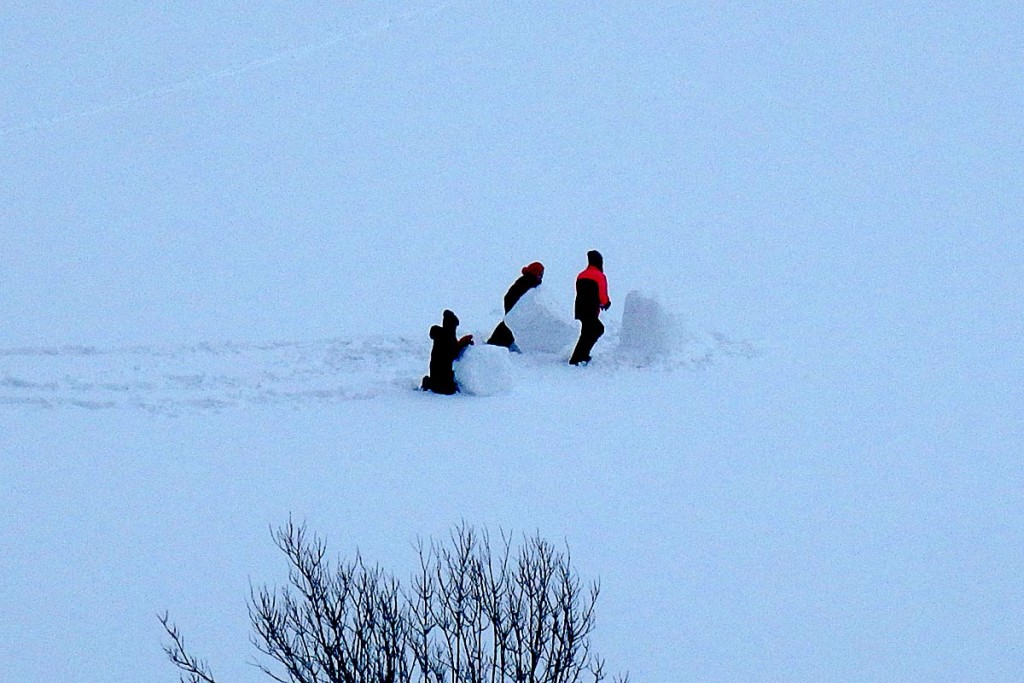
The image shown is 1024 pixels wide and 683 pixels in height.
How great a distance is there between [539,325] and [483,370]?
4.98 ft

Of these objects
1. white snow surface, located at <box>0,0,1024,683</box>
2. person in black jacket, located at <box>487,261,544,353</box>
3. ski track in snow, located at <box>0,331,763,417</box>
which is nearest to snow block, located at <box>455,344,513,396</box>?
white snow surface, located at <box>0,0,1024,683</box>

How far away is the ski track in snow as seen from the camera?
12.9 metres

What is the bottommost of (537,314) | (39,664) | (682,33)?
(39,664)

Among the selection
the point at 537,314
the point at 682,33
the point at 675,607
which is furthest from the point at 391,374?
the point at 682,33

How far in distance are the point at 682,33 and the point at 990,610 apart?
24752 millimetres

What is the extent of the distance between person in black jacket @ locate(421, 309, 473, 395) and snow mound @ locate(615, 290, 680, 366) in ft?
7.57

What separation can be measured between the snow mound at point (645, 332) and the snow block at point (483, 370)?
1929mm

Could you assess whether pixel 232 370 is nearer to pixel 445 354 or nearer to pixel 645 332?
pixel 445 354

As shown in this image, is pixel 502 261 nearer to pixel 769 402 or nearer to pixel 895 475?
pixel 769 402

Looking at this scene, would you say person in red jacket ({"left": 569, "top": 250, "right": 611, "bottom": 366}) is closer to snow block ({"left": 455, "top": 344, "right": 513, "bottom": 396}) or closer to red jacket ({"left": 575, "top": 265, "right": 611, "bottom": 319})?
red jacket ({"left": 575, "top": 265, "right": 611, "bottom": 319})

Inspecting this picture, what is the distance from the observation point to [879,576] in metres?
10.1

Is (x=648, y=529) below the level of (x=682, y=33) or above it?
below

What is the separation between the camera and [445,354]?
41.7 feet

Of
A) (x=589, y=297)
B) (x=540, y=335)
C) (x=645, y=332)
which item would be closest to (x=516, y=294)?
(x=540, y=335)
